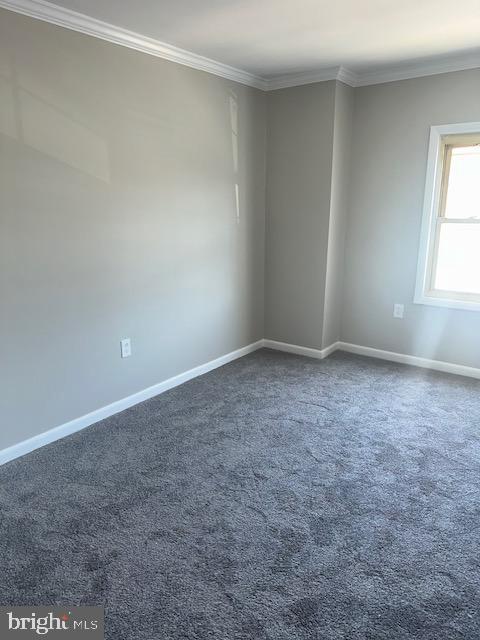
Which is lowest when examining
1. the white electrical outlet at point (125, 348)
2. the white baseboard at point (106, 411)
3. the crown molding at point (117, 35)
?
the white baseboard at point (106, 411)

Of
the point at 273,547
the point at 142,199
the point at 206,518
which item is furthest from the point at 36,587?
the point at 142,199

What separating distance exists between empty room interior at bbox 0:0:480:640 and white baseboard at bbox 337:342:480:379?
0.10 ft

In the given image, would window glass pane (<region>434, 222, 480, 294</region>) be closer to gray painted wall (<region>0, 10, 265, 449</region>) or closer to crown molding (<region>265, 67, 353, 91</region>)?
crown molding (<region>265, 67, 353, 91</region>)

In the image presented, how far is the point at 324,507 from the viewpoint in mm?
2201

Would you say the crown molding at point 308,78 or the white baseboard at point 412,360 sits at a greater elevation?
the crown molding at point 308,78

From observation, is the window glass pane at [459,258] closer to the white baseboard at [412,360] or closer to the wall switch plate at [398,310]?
the wall switch plate at [398,310]

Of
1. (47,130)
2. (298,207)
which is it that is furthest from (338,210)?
(47,130)

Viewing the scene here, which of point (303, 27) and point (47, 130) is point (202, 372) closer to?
point (47, 130)

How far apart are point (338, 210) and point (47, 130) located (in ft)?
7.77

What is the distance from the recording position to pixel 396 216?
388 cm

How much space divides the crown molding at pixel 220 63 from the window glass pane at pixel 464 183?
60 centimetres

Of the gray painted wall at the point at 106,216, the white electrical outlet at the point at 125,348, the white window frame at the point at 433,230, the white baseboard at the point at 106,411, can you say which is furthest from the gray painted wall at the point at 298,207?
the white electrical outlet at the point at 125,348

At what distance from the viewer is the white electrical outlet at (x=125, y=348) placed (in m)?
3.12

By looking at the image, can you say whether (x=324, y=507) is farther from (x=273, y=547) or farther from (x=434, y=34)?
(x=434, y=34)
